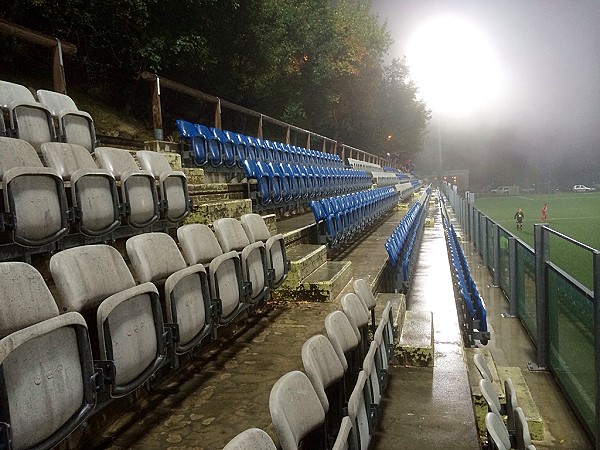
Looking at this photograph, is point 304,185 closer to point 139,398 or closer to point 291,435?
point 139,398

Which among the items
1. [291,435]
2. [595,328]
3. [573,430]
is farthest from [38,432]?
[573,430]

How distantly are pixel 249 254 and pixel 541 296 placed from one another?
2.69 meters

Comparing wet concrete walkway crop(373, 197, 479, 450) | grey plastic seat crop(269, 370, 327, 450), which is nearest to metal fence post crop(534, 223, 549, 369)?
wet concrete walkway crop(373, 197, 479, 450)

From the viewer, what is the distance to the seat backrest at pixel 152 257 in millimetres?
1756

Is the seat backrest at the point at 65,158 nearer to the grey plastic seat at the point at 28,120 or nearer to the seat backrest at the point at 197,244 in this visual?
the grey plastic seat at the point at 28,120

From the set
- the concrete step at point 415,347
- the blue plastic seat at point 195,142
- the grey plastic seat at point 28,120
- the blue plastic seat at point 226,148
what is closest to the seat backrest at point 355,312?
the concrete step at point 415,347

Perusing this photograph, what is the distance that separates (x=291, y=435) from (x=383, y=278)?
3495 millimetres

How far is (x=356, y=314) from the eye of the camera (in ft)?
6.21

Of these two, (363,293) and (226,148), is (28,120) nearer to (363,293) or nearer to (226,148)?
(363,293)

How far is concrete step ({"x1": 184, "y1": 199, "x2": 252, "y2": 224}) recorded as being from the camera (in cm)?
311

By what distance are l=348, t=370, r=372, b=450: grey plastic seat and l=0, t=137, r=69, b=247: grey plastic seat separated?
134 centimetres

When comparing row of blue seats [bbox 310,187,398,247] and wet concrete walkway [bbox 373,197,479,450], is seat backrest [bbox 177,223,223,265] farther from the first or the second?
row of blue seats [bbox 310,187,398,247]

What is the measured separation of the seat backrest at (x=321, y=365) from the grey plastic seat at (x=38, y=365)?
0.58m

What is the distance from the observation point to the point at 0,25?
320 cm
